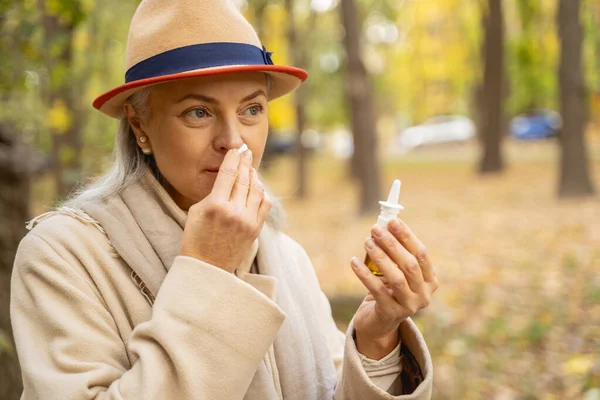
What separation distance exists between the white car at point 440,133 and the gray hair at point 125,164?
34717 mm

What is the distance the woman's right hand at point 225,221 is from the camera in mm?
1472

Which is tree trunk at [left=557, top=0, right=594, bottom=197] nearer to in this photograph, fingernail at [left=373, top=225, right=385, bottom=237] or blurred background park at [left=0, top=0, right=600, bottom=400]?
blurred background park at [left=0, top=0, right=600, bottom=400]

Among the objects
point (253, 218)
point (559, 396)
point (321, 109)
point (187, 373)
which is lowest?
point (559, 396)

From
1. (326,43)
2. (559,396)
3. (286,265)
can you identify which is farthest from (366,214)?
(326,43)

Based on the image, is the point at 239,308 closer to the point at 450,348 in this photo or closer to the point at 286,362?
the point at 286,362

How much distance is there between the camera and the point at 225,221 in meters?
1.47

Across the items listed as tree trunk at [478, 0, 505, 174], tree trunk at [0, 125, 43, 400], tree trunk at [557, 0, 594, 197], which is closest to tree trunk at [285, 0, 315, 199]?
tree trunk at [478, 0, 505, 174]

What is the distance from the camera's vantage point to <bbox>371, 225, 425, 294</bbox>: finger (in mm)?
1544

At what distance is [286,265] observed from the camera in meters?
2.04

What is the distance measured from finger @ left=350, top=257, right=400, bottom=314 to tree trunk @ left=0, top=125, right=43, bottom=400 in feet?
8.31

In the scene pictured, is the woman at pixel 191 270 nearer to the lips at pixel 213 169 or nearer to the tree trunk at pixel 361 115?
the lips at pixel 213 169

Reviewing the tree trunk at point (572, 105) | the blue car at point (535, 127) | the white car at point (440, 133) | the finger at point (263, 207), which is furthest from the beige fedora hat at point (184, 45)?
the blue car at point (535, 127)

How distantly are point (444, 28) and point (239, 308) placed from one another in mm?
28464

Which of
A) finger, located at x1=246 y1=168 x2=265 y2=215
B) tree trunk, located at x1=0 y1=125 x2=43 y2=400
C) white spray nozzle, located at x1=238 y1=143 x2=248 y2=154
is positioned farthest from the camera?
tree trunk, located at x1=0 y1=125 x2=43 y2=400
